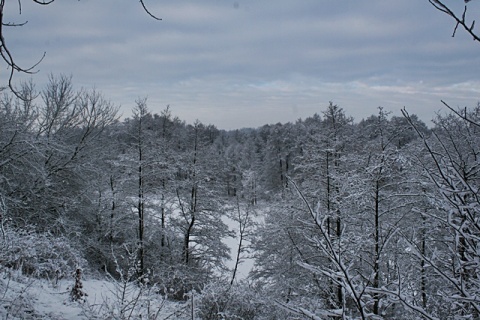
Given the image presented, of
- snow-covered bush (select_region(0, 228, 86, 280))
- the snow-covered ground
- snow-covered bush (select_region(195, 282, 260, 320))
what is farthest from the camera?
snow-covered bush (select_region(195, 282, 260, 320))

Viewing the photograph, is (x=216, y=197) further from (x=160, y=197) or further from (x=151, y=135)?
(x=151, y=135)

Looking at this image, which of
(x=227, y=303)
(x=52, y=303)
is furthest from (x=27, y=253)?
(x=227, y=303)

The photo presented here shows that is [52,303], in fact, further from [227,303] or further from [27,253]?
[227,303]

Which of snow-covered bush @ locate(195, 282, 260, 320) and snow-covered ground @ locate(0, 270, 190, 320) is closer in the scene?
snow-covered ground @ locate(0, 270, 190, 320)

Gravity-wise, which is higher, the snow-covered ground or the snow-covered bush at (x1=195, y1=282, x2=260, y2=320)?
the snow-covered ground

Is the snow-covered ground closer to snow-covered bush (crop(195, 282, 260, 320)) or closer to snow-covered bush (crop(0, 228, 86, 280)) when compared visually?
snow-covered bush (crop(0, 228, 86, 280))

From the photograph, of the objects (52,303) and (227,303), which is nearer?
(52,303)

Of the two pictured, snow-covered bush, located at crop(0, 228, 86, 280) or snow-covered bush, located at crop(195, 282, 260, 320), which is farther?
snow-covered bush, located at crop(195, 282, 260, 320)

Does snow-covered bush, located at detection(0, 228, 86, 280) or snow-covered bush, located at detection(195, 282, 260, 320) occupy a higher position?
snow-covered bush, located at detection(0, 228, 86, 280)

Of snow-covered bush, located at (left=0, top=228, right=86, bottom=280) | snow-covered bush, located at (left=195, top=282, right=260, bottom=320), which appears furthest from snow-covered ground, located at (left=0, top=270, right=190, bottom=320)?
snow-covered bush, located at (left=195, top=282, right=260, bottom=320)

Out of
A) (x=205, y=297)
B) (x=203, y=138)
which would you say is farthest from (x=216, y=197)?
(x=205, y=297)

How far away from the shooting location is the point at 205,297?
8.05 metres

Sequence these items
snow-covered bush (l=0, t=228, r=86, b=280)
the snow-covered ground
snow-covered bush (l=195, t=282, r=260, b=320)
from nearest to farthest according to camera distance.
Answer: the snow-covered ground → snow-covered bush (l=0, t=228, r=86, b=280) → snow-covered bush (l=195, t=282, r=260, b=320)

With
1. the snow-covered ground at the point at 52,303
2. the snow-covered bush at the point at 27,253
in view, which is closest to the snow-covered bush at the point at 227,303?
the snow-covered ground at the point at 52,303
